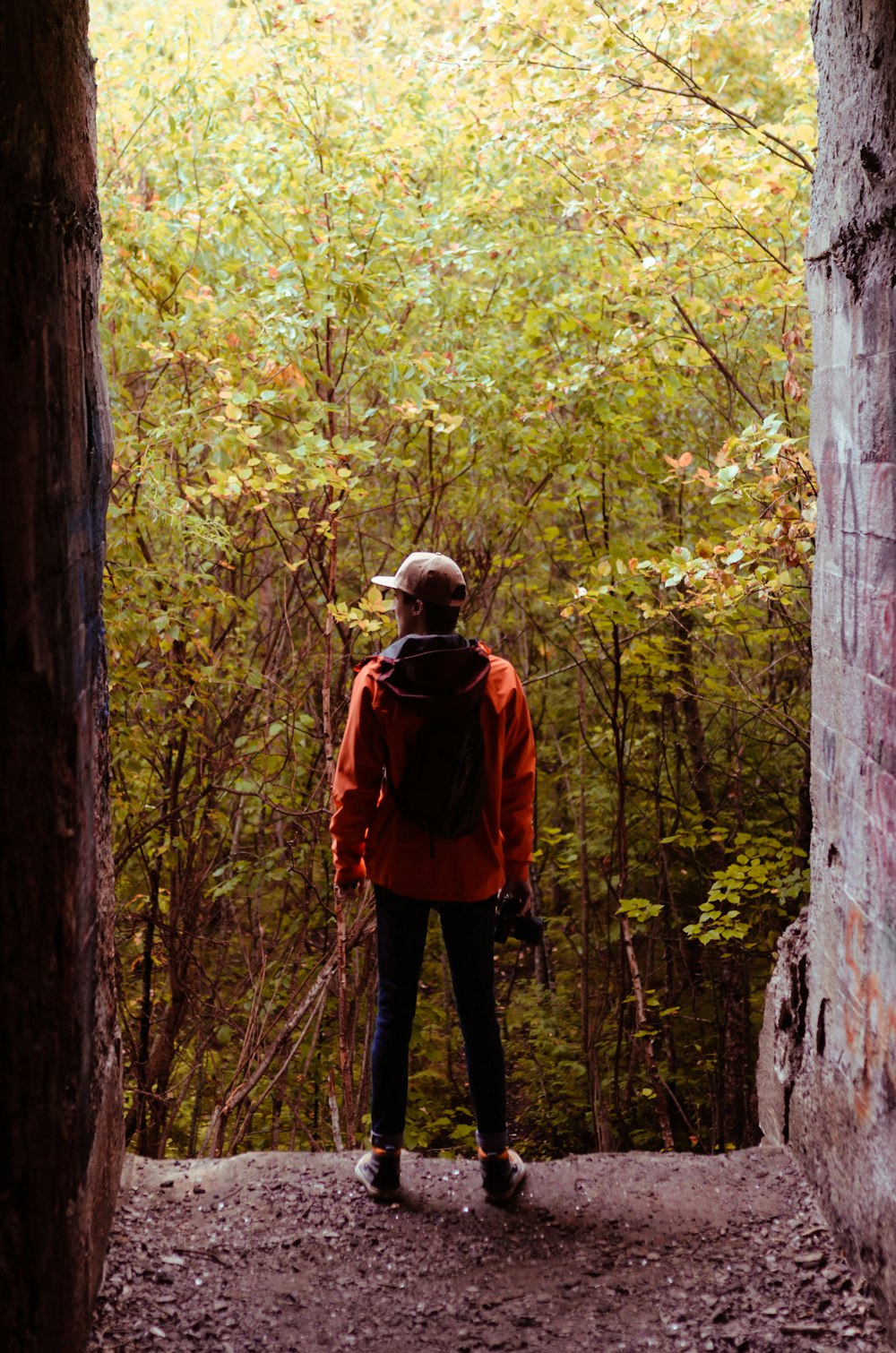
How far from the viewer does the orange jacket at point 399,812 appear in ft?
10.8

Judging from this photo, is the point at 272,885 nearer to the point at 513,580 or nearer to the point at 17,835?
the point at 513,580

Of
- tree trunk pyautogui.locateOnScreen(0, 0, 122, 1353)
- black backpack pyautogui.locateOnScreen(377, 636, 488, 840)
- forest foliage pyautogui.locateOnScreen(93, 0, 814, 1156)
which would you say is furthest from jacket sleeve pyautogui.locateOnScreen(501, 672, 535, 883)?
forest foliage pyautogui.locateOnScreen(93, 0, 814, 1156)

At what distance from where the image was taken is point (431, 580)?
3299mm

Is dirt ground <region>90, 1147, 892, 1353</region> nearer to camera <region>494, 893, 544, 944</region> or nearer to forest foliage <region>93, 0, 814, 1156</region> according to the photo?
camera <region>494, 893, 544, 944</region>

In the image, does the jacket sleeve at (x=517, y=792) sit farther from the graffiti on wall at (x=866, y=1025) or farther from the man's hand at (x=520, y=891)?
the graffiti on wall at (x=866, y=1025)

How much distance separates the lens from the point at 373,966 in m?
7.33

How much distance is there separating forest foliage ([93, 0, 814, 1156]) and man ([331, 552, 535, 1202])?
193 cm

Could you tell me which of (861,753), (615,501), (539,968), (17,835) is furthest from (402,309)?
(539,968)

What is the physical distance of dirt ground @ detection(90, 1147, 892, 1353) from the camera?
2818mm

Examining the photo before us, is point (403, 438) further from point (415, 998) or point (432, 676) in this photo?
point (415, 998)

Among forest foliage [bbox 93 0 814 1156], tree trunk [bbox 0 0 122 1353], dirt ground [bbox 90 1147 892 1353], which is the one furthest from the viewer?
forest foliage [bbox 93 0 814 1156]

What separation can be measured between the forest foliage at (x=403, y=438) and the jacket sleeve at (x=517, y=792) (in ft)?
5.91

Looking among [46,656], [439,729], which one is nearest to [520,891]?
[439,729]

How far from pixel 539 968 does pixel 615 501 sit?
475 centimetres
